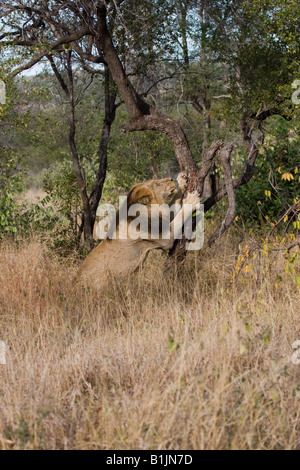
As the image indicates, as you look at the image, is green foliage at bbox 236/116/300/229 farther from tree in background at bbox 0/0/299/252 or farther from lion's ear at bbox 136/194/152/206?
lion's ear at bbox 136/194/152/206

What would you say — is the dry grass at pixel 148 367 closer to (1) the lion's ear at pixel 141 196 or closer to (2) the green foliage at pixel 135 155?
(1) the lion's ear at pixel 141 196

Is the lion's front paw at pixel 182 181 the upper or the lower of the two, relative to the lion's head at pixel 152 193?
upper

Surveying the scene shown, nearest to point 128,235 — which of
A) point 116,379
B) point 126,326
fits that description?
point 126,326

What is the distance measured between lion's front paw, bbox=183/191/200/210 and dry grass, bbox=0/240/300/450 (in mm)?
625

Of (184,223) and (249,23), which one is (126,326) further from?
(249,23)

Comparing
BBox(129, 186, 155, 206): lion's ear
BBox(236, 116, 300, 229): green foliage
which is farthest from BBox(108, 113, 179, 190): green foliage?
BBox(129, 186, 155, 206): lion's ear

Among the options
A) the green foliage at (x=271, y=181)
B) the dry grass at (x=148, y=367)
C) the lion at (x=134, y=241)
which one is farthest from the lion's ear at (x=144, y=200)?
the green foliage at (x=271, y=181)

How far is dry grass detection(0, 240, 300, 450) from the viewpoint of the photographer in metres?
2.68

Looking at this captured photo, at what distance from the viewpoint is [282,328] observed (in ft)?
13.2

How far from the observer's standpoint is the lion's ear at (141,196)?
5238 millimetres

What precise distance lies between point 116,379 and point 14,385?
0.65 metres

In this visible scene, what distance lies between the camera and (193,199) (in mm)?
5352

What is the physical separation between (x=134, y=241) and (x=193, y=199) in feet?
2.51
